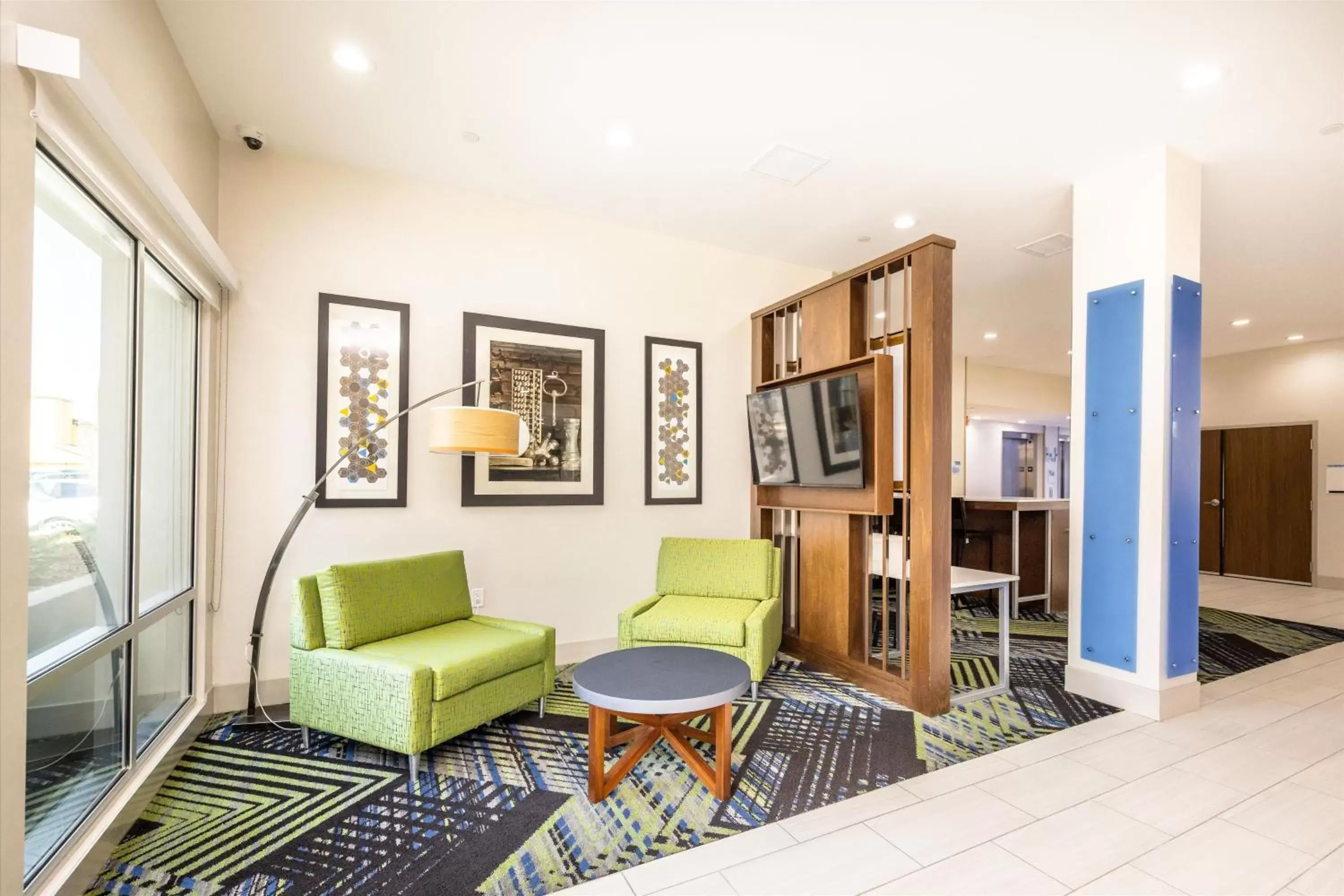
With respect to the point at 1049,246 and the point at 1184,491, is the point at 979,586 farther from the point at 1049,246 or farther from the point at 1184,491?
the point at 1049,246

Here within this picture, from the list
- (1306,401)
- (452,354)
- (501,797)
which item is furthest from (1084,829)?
(1306,401)

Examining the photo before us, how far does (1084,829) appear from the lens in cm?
221

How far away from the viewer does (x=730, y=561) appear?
401 cm

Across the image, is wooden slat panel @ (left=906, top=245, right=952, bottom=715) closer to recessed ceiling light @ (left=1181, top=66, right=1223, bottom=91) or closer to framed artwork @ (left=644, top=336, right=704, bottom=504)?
recessed ceiling light @ (left=1181, top=66, right=1223, bottom=91)

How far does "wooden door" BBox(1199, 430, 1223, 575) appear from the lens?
327 inches

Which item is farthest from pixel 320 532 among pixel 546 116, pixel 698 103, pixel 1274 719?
pixel 1274 719

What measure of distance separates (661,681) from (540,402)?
2130 mm

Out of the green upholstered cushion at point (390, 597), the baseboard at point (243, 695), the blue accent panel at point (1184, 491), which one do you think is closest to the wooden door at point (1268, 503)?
the blue accent panel at point (1184, 491)

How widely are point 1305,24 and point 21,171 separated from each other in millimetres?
4227

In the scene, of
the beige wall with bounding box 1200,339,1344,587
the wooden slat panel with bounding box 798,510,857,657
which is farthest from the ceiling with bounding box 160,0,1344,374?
the beige wall with bounding box 1200,339,1344,587

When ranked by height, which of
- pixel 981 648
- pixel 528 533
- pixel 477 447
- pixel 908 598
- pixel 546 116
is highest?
pixel 546 116

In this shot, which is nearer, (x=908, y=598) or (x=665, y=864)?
(x=665, y=864)

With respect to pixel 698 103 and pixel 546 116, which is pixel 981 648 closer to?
pixel 698 103

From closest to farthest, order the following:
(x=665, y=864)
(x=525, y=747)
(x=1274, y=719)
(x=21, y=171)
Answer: (x=21, y=171) < (x=665, y=864) < (x=525, y=747) < (x=1274, y=719)
